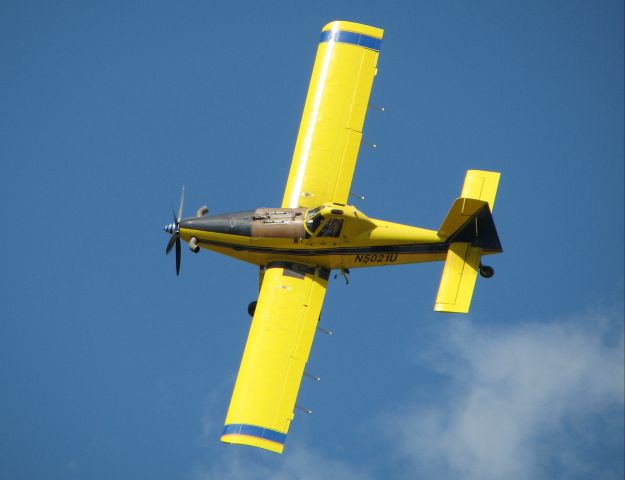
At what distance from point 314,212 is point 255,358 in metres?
4.64

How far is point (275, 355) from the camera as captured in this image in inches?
1743

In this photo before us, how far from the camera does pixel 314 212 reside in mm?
45719

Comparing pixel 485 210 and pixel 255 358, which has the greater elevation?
pixel 485 210

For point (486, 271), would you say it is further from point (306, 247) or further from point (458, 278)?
point (306, 247)

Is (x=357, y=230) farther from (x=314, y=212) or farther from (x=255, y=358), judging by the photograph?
(x=255, y=358)

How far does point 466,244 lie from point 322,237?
162 inches

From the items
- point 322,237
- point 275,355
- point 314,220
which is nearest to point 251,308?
point 275,355

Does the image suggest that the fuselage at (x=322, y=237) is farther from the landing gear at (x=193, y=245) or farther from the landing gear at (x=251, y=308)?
the landing gear at (x=251, y=308)

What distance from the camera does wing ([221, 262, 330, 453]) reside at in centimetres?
4300

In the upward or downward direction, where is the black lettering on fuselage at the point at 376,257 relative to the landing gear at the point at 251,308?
upward

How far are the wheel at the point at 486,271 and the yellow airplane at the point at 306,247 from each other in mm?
29

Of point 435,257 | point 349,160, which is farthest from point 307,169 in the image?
point 435,257

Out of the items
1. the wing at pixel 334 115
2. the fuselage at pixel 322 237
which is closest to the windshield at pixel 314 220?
the fuselage at pixel 322 237

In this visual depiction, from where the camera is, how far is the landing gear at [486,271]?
45.8 metres
